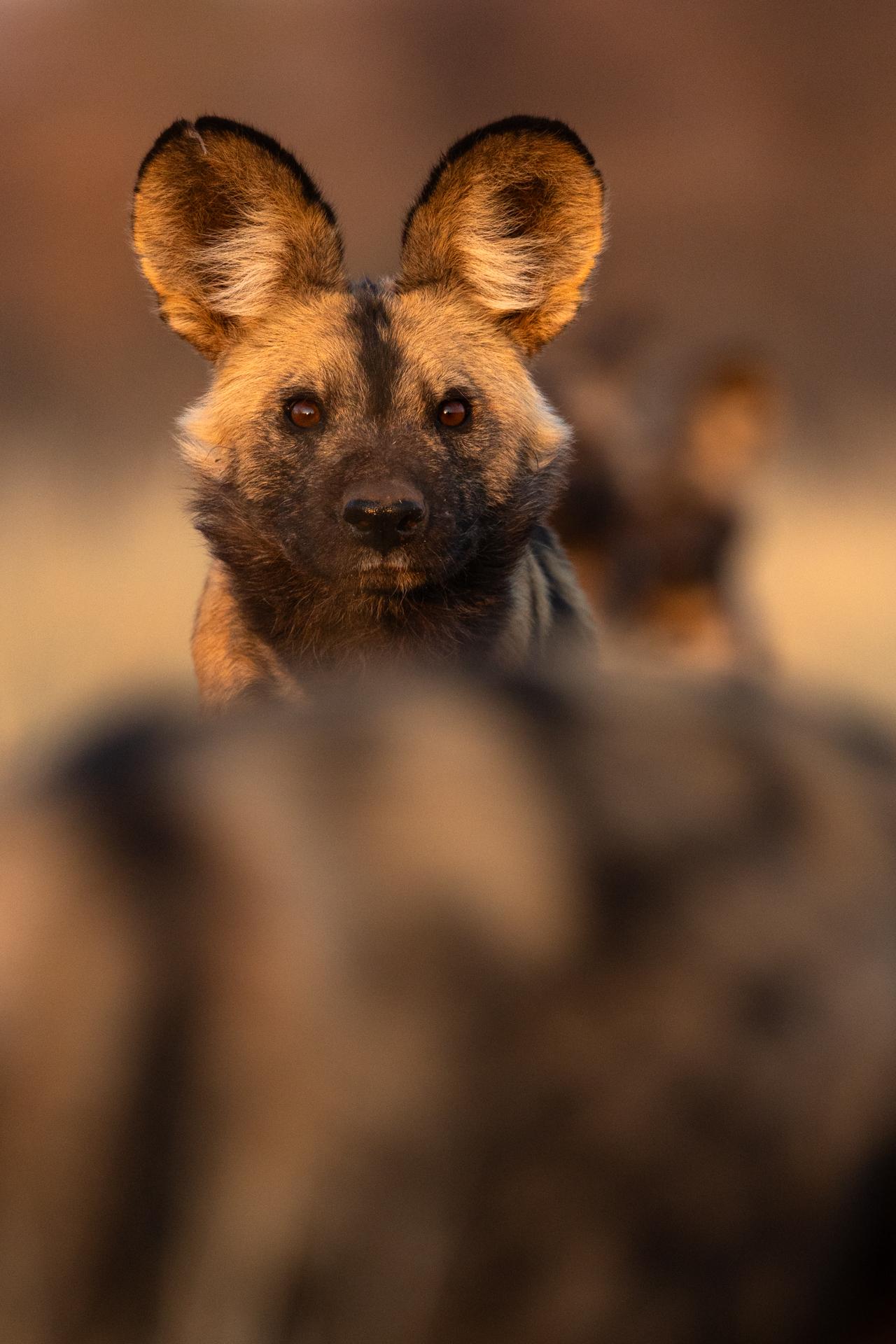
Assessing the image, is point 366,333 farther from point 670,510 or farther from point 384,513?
point 670,510

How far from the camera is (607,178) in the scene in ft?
21.7

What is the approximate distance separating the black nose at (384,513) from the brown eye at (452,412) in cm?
32

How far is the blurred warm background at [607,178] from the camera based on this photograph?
267 inches

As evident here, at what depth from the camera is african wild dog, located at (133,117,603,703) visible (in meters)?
3.00

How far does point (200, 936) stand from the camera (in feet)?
2.95

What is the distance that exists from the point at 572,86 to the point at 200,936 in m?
6.71

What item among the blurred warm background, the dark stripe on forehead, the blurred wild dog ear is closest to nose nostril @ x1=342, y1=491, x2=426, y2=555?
the dark stripe on forehead

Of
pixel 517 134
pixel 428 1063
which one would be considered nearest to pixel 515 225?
pixel 517 134

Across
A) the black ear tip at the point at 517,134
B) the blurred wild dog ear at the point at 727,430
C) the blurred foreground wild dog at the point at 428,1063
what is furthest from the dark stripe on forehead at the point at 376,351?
the blurred wild dog ear at the point at 727,430

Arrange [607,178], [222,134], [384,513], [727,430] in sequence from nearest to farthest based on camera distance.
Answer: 1. [384,513]
2. [222,134]
3. [727,430]
4. [607,178]

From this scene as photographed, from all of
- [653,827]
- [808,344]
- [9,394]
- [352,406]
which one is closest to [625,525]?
[808,344]

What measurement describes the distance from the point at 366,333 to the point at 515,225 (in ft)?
1.31

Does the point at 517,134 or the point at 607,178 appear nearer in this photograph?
the point at 517,134

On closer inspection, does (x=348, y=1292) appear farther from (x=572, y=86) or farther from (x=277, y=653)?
(x=572, y=86)
